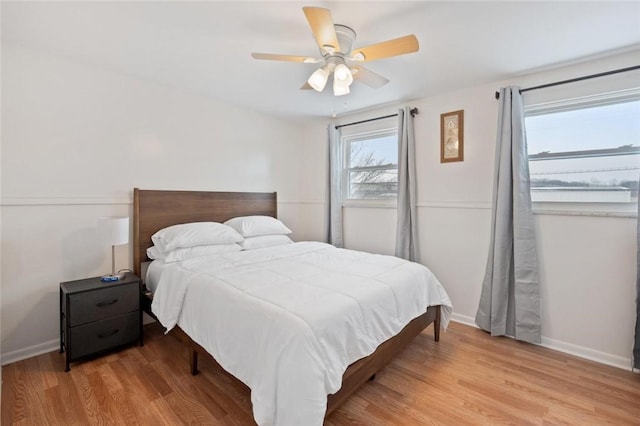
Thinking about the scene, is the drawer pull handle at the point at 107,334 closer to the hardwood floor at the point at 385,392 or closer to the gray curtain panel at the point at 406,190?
the hardwood floor at the point at 385,392

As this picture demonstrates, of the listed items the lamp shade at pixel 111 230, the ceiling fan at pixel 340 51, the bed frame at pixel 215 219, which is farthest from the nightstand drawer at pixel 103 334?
the ceiling fan at pixel 340 51

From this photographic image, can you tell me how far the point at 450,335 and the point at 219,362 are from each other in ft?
6.95

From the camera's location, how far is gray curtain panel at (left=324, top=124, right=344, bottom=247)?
3.90 metres

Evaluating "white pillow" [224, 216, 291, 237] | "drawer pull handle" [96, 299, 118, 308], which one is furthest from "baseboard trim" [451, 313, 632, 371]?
"drawer pull handle" [96, 299, 118, 308]

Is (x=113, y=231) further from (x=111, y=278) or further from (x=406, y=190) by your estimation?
(x=406, y=190)

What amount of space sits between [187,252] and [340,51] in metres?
2.09

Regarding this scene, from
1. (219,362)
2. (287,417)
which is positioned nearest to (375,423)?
(287,417)

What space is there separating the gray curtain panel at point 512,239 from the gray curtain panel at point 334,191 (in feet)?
6.02

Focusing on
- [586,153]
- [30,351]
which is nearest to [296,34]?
[586,153]

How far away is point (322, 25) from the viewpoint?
1.54 meters

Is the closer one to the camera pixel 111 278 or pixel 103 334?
pixel 103 334

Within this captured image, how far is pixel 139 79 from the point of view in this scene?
2752 mm

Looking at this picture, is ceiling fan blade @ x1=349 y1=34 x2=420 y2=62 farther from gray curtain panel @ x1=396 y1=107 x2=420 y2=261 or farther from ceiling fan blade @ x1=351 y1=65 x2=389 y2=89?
gray curtain panel @ x1=396 y1=107 x2=420 y2=261

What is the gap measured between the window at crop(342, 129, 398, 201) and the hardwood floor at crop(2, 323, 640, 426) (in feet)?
6.48
